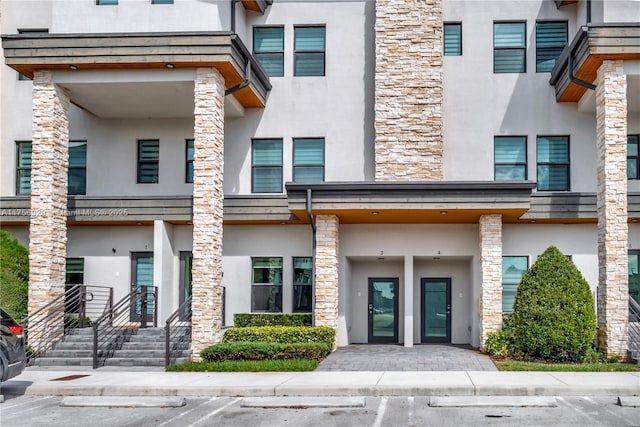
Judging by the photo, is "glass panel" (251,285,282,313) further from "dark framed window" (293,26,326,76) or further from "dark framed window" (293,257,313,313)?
"dark framed window" (293,26,326,76)

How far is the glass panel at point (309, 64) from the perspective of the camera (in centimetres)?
2223

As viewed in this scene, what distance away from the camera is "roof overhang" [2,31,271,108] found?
17.0 meters

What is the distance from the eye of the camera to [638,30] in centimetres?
1641

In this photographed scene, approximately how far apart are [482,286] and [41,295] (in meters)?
12.1

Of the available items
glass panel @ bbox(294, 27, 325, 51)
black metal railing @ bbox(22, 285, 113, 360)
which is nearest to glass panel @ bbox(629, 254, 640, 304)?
glass panel @ bbox(294, 27, 325, 51)

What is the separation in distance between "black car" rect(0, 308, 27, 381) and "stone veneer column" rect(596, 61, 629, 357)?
1350cm

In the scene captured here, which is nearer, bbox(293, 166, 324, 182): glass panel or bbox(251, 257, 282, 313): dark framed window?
bbox(251, 257, 282, 313): dark framed window

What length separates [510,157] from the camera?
843 inches

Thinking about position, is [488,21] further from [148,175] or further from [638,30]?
[148,175]

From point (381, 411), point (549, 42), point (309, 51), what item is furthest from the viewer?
point (309, 51)

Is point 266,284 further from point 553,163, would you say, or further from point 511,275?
point 553,163

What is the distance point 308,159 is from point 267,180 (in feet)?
4.99

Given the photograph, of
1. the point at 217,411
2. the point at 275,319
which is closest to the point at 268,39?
the point at 275,319

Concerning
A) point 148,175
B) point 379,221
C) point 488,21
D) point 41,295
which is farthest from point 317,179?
point 41,295
